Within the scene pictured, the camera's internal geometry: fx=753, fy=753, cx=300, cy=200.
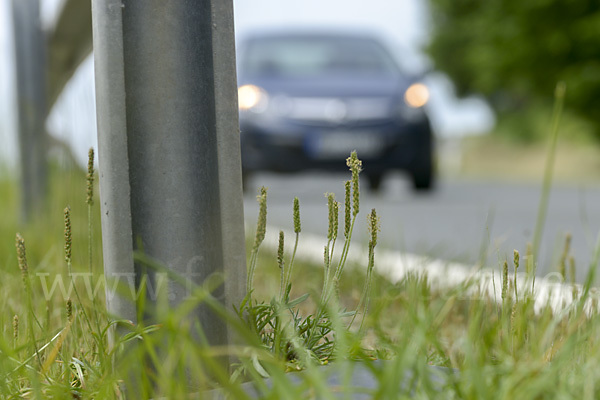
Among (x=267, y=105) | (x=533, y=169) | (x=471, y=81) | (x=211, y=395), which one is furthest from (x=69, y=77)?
(x=471, y=81)

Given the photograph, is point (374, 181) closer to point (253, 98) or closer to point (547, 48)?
point (253, 98)

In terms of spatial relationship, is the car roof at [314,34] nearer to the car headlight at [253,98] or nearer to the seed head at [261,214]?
the car headlight at [253,98]

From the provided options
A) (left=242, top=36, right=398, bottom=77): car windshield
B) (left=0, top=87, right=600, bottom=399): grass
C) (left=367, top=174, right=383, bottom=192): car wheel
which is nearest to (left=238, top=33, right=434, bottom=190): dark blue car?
(left=242, top=36, right=398, bottom=77): car windshield

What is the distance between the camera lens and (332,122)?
23.0ft

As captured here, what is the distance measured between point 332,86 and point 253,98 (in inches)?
30.6

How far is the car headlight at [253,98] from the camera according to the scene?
23.0 ft

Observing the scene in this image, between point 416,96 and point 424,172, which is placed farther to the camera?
point 424,172

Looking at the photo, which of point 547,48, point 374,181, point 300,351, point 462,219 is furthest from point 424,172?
point 547,48

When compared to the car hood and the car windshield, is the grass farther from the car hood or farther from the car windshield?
the car windshield

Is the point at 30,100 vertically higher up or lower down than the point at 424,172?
higher up

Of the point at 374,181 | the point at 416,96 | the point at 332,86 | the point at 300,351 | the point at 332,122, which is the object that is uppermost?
the point at 332,86

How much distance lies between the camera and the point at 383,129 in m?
6.99

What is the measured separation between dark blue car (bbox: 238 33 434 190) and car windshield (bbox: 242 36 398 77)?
0.18 metres

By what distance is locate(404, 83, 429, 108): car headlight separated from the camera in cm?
716
